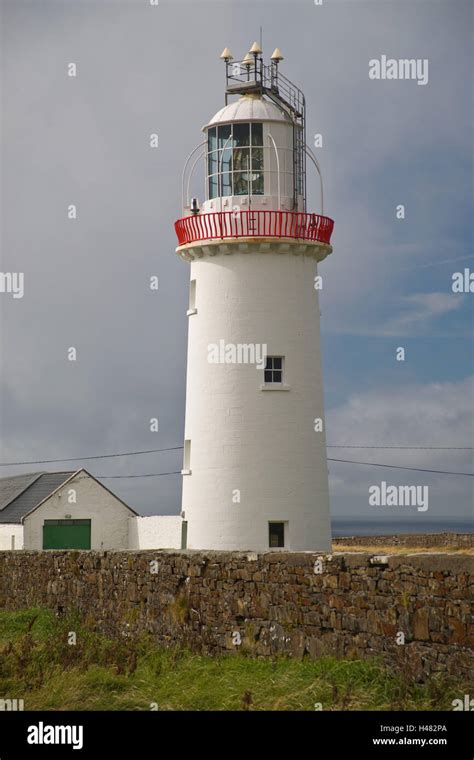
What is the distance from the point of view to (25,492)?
33.8 meters

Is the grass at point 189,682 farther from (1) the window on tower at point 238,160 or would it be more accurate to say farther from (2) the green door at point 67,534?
(2) the green door at point 67,534

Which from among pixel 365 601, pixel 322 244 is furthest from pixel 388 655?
pixel 322 244

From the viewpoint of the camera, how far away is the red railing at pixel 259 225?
23672 mm

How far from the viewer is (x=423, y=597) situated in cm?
1185

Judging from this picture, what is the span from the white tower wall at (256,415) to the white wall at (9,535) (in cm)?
828

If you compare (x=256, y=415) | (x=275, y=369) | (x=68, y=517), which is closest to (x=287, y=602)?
(x=256, y=415)

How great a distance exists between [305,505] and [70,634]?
6.76m

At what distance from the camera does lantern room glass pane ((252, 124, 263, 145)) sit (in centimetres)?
2417

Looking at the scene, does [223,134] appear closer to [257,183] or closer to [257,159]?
[257,159]

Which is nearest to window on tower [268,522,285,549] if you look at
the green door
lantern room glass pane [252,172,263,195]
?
lantern room glass pane [252,172,263,195]

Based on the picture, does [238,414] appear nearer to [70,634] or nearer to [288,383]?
[288,383]

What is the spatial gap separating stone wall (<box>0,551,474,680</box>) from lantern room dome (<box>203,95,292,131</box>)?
30.6 ft

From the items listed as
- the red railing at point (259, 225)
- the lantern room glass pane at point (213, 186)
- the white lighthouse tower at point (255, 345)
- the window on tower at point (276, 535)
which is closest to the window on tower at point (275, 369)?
the white lighthouse tower at point (255, 345)

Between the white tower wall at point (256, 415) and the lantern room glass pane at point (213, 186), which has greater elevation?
the lantern room glass pane at point (213, 186)
